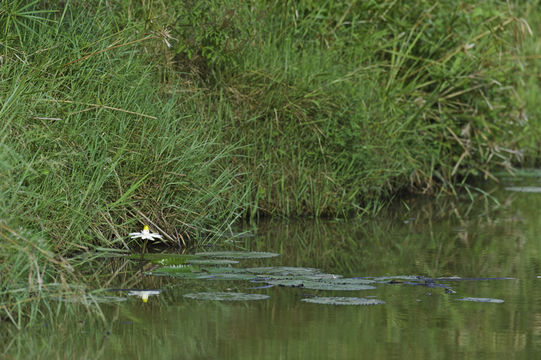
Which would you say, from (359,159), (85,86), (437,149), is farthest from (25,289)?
(437,149)

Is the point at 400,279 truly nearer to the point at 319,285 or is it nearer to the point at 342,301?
the point at 319,285

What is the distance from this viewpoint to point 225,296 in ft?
16.1

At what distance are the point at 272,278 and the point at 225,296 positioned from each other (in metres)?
0.61

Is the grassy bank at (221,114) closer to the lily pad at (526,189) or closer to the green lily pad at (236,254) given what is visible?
the green lily pad at (236,254)

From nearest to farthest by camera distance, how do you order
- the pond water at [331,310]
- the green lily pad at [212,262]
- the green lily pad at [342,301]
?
the pond water at [331,310] → the green lily pad at [342,301] → the green lily pad at [212,262]

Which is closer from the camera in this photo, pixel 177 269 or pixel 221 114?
pixel 177 269

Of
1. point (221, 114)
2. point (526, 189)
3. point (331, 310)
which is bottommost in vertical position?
point (331, 310)

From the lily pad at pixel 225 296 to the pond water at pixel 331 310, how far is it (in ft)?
0.08

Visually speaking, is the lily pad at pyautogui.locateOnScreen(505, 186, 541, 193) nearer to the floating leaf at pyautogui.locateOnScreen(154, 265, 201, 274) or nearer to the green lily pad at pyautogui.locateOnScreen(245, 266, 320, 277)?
the green lily pad at pyautogui.locateOnScreen(245, 266, 320, 277)

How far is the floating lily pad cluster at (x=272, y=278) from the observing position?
16.1 ft

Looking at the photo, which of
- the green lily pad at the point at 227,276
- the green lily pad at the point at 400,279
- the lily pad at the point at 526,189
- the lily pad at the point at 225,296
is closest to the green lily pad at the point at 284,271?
the green lily pad at the point at 227,276

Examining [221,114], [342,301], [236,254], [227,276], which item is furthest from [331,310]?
[221,114]

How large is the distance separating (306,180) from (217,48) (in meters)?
1.32

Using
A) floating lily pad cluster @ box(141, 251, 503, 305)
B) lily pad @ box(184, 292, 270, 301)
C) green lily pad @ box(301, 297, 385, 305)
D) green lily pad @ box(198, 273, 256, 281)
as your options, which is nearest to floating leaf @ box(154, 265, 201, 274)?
floating lily pad cluster @ box(141, 251, 503, 305)
